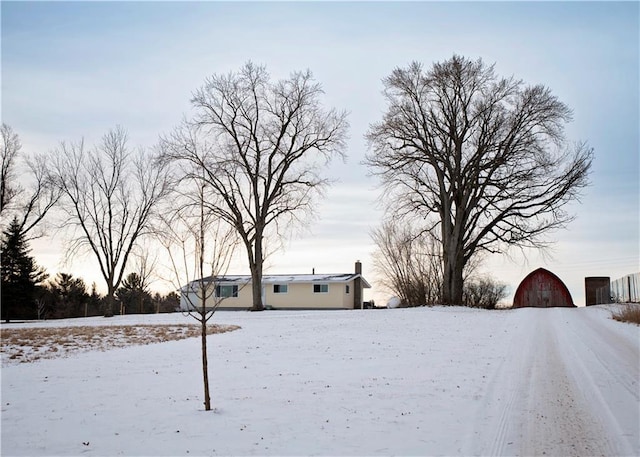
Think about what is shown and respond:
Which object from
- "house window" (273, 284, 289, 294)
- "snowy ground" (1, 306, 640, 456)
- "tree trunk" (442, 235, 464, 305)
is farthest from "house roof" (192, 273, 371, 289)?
"snowy ground" (1, 306, 640, 456)

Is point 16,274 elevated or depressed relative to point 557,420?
elevated

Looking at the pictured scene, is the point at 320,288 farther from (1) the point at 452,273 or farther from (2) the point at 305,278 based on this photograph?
(1) the point at 452,273

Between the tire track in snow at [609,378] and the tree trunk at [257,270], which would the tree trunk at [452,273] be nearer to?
the tree trunk at [257,270]

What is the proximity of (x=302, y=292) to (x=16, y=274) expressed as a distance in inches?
838

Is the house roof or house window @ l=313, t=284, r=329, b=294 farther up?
the house roof

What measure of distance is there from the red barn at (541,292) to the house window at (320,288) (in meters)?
17.4

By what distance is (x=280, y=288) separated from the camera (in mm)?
45469

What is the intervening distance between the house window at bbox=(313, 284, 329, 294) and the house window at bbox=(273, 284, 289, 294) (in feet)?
7.72

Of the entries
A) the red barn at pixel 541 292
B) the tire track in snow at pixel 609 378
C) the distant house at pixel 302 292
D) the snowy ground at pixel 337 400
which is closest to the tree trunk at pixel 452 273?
the distant house at pixel 302 292

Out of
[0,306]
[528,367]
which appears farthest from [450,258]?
[0,306]

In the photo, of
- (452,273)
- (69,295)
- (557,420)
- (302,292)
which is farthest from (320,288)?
(557,420)

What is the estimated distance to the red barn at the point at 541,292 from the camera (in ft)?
163

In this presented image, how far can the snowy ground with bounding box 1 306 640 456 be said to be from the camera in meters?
6.60

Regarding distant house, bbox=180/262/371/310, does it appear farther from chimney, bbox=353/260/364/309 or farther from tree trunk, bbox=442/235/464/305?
tree trunk, bbox=442/235/464/305
